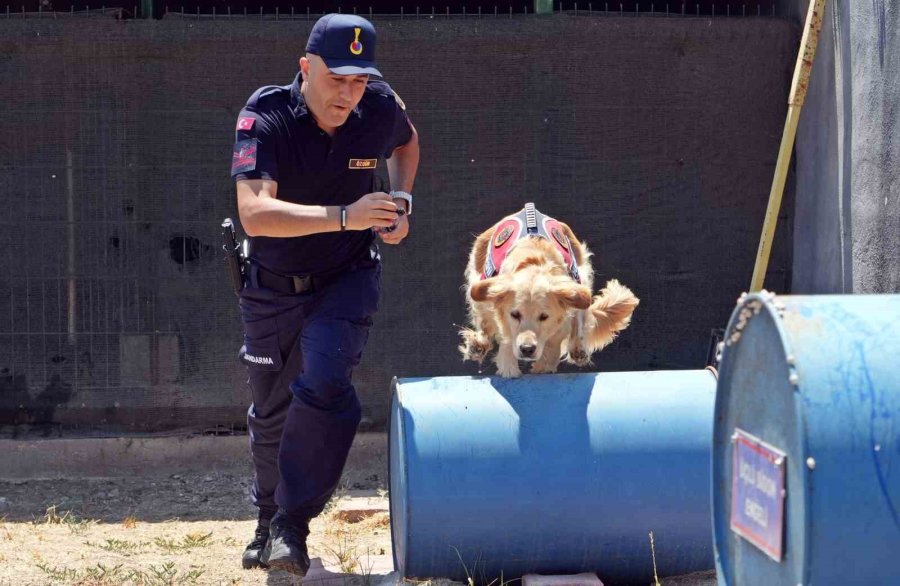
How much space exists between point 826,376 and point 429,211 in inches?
149

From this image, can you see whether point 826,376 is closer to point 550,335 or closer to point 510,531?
point 510,531

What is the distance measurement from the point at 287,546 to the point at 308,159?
51.0 inches

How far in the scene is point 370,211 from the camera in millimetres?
3336

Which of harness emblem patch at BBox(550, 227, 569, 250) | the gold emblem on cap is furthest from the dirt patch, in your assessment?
the gold emblem on cap

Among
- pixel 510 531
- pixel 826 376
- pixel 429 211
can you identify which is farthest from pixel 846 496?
pixel 429 211

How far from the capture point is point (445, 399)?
348 cm

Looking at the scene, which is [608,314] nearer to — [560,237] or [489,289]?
[560,237]

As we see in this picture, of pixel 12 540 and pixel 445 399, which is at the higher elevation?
pixel 445 399

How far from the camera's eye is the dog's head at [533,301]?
451 cm

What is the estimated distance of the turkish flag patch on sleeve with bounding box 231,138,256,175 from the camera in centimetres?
352

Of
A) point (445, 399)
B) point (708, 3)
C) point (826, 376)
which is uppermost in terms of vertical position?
point (708, 3)

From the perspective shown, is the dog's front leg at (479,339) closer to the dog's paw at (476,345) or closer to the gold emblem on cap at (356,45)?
the dog's paw at (476,345)

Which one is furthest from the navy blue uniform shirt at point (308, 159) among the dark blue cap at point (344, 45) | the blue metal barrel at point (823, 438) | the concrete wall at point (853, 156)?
the concrete wall at point (853, 156)

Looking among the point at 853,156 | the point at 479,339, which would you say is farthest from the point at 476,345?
the point at 853,156
